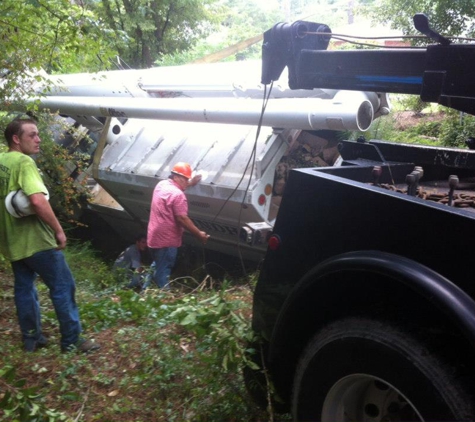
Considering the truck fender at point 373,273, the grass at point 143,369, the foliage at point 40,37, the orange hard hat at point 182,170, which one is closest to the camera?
the truck fender at point 373,273

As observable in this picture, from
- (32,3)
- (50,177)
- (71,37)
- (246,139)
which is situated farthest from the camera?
(50,177)

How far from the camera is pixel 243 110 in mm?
6336

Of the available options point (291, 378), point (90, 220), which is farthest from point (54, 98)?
point (291, 378)

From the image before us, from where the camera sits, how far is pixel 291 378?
2605mm

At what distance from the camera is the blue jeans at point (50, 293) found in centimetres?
423

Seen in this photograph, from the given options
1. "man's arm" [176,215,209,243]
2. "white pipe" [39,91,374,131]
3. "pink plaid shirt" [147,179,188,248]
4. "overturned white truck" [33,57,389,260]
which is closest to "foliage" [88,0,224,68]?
"overturned white truck" [33,57,389,260]

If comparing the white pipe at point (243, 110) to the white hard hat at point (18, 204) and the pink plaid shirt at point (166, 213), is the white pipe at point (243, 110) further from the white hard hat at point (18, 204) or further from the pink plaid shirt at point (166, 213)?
the white hard hat at point (18, 204)

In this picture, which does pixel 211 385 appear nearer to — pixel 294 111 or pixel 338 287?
pixel 338 287

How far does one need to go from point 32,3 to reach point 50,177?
11.9 feet

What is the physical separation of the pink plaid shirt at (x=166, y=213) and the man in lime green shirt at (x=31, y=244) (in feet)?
8.28

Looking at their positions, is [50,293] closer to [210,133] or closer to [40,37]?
[40,37]

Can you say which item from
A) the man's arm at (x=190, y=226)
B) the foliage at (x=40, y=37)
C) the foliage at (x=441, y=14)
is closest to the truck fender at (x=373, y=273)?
the foliage at (x=40, y=37)

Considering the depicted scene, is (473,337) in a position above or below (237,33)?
below

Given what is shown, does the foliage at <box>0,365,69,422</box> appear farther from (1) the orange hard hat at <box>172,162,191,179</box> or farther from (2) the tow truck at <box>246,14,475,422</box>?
(1) the orange hard hat at <box>172,162,191,179</box>
